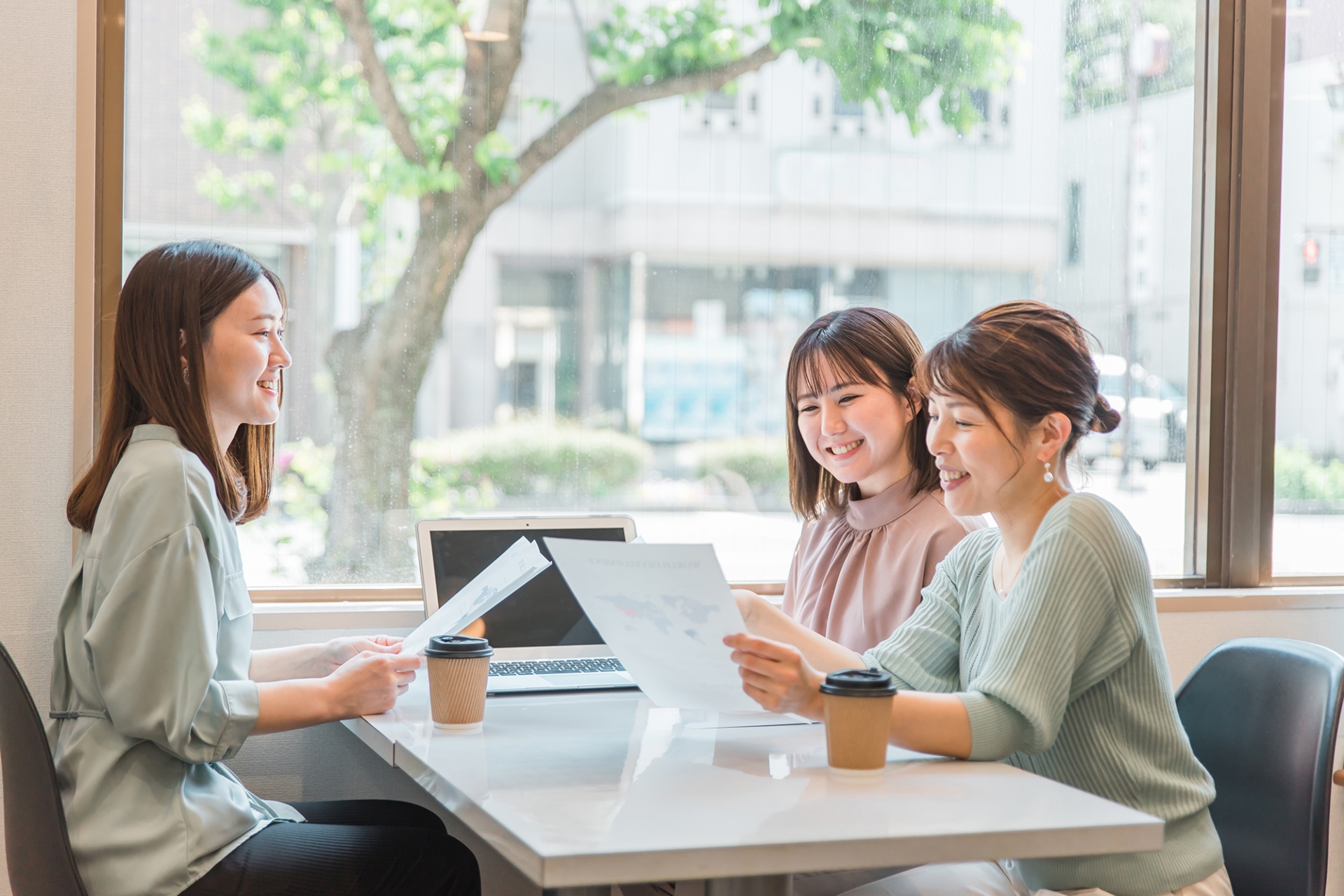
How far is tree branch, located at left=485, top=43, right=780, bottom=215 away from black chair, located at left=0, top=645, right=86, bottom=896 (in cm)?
140

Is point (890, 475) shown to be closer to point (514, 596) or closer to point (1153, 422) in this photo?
point (514, 596)

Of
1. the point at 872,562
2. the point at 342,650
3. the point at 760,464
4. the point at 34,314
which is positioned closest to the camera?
the point at 342,650

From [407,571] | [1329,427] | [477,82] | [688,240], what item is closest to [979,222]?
[688,240]

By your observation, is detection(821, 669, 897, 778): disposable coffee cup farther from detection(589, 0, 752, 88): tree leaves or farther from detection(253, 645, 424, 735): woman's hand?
detection(589, 0, 752, 88): tree leaves

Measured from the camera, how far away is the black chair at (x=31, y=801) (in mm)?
1284

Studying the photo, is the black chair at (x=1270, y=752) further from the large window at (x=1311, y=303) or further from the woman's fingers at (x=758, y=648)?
the large window at (x=1311, y=303)

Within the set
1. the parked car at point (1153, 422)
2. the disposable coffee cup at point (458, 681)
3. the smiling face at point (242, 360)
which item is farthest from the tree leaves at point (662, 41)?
the disposable coffee cup at point (458, 681)

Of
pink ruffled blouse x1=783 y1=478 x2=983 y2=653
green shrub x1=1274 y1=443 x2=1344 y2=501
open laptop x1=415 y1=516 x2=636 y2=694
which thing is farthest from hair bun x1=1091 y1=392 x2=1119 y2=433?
green shrub x1=1274 y1=443 x2=1344 y2=501

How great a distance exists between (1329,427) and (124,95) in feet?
8.93

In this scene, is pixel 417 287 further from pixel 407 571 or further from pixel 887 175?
pixel 887 175

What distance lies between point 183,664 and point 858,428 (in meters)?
1.15

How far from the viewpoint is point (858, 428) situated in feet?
6.62

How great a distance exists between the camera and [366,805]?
1.92 meters

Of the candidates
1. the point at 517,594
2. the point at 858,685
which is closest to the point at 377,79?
the point at 517,594
